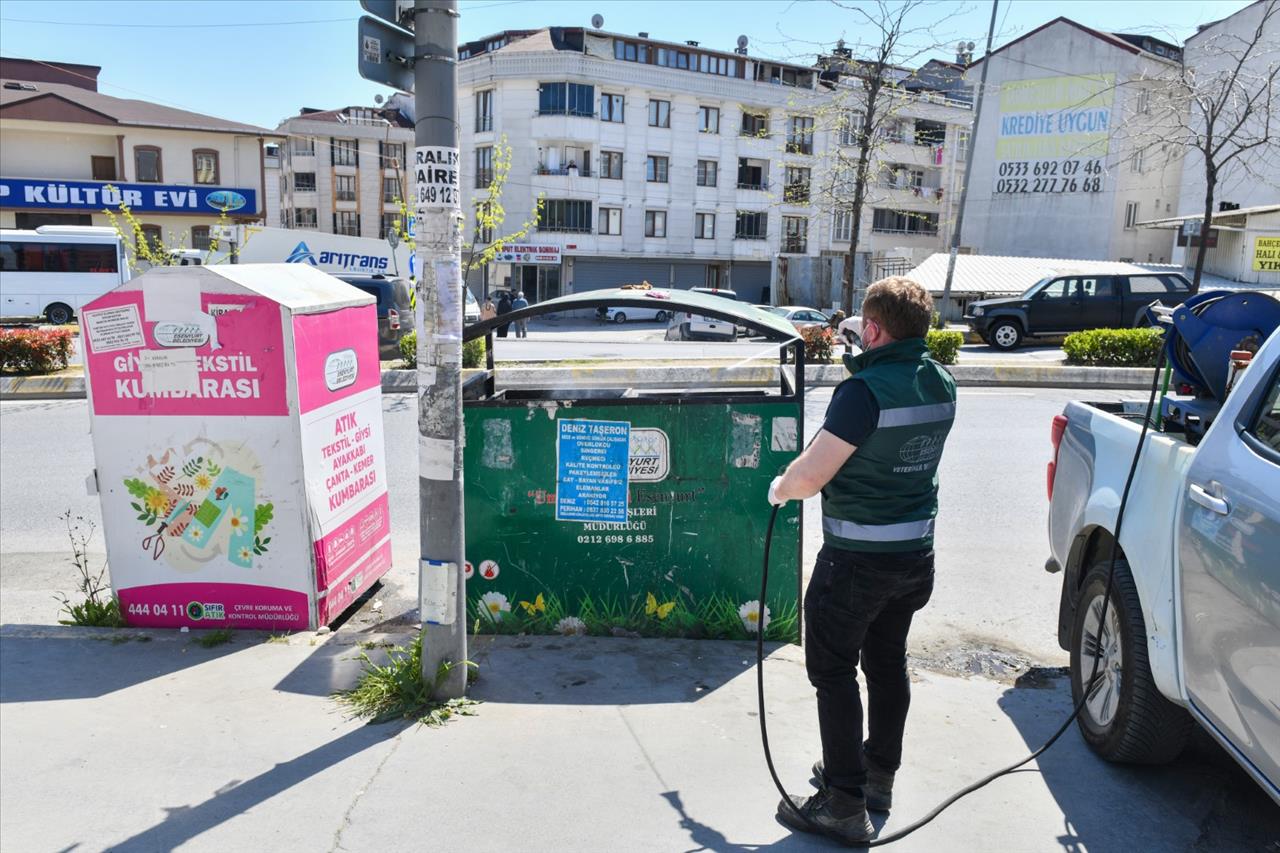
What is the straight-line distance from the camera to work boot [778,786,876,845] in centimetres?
316

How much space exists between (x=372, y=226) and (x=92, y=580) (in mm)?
62369

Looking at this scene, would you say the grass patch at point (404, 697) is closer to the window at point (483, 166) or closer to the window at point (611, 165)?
the window at point (611, 165)

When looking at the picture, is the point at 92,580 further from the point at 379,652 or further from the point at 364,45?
the point at 364,45

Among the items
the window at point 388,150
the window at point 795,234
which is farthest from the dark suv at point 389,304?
the window at point 388,150

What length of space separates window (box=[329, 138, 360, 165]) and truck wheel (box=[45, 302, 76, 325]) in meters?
35.8

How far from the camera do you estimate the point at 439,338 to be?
4.04 m

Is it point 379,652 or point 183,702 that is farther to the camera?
point 379,652

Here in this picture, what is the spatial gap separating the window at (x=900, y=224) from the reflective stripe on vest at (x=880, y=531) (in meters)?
56.7

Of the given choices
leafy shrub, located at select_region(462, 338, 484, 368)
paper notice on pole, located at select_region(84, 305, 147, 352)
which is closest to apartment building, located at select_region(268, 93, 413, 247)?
leafy shrub, located at select_region(462, 338, 484, 368)

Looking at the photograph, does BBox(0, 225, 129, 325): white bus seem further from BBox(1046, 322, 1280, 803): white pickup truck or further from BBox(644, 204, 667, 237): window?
BBox(1046, 322, 1280, 803): white pickup truck

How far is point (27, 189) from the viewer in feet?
123

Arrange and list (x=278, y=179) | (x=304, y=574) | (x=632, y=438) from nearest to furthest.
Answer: (x=632, y=438), (x=304, y=574), (x=278, y=179)

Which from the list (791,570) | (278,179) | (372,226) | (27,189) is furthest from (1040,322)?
(278,179)

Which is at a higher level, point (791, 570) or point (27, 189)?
point (27, 189)
